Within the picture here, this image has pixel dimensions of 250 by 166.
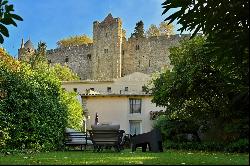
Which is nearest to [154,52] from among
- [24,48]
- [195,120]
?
[24,48]

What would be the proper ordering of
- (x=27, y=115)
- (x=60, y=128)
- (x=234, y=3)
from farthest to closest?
(x=60, y=128) → (x=27, y=115) → (x=234, y=3)

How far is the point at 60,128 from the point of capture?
17.2 metres

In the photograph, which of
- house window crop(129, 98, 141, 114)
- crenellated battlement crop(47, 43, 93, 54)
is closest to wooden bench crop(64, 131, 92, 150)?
house window crop(129, 98, 141, 114)

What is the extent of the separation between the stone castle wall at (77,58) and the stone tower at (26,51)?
13.6ft

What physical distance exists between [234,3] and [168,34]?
75.0m

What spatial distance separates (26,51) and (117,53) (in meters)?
21.8

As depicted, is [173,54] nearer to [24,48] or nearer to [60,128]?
[60,128]

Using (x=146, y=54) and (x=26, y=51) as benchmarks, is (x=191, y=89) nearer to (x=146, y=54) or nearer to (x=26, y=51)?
(x=146, y=54)

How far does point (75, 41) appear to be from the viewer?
92812mm

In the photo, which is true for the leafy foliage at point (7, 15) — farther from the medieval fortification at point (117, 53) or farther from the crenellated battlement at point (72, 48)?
the crenellated battlement at point (72, 48)

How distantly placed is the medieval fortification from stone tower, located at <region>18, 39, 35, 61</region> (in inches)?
449

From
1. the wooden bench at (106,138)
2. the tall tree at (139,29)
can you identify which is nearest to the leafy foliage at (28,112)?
the wooden bench at (106,138)

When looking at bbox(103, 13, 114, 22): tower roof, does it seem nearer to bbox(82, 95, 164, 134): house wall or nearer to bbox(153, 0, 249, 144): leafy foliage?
bbox(82, 95, 164, 134): house wall

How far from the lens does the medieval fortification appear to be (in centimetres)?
7838
